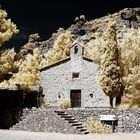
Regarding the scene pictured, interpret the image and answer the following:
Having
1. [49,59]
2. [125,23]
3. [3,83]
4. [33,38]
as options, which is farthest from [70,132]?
[33,38]

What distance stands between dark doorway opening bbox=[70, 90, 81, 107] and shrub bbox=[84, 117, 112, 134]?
1177 centimetres

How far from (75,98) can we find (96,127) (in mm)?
13211

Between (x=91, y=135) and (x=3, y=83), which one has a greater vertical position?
(x=3, y=83)

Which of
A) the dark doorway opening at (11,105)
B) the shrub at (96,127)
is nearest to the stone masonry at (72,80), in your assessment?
the dark doorway opening at (11,105)

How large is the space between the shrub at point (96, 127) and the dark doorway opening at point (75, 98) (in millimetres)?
11768

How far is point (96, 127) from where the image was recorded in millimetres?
33562

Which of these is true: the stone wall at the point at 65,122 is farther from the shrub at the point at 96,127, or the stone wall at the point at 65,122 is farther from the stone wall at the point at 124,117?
the shrub at the point at 96,127

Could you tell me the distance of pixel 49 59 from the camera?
200ft

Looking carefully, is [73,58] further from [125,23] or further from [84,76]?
[125,23]

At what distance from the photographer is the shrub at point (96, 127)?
33.2 meters

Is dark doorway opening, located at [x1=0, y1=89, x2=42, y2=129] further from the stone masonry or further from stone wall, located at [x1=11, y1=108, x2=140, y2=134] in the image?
the stone masonry

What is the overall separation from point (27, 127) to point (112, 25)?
1242cm

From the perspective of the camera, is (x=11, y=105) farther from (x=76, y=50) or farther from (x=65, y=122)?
(x=76, y=50)

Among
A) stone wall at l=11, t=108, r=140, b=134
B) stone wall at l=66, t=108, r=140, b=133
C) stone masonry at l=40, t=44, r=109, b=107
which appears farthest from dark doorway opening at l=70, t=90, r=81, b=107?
stone wall at l=66, t=108, r=140, b=133
